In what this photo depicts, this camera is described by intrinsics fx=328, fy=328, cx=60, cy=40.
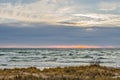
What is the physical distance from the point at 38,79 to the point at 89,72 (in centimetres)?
Answer: 619

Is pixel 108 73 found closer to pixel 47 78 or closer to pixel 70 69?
pixel 70 69

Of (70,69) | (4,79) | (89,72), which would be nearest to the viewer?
(4,79)

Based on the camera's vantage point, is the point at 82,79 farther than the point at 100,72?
No

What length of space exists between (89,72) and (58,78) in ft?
16.8

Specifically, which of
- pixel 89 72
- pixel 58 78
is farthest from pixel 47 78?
pixel 89 72

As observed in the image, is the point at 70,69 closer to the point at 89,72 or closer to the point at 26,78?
the point at 89,72

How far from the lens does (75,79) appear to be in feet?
62.9

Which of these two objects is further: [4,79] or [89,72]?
[89,72]

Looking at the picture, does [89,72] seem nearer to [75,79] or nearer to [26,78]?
[75,79]

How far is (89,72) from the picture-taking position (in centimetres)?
2392

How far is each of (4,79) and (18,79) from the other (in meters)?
0.82

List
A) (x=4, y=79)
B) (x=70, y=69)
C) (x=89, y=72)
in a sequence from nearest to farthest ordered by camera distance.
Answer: (x=4, y=79) < (x=89, y=72) < (x=70, y=69)

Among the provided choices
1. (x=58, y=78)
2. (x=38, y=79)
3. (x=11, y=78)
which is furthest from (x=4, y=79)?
(x=58, y=78)

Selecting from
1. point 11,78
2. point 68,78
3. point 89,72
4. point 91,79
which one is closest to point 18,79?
point 11,78
